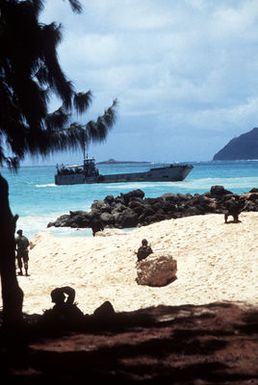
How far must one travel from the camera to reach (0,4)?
7.35 m

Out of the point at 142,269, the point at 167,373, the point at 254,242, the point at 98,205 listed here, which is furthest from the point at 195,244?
the point at 98,205

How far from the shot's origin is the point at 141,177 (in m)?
86.4

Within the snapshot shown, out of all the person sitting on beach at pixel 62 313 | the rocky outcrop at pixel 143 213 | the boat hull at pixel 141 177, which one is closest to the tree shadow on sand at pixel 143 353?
the person sitting on beach at pixel 62 313

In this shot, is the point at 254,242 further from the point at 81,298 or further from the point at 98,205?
the point at 98,205

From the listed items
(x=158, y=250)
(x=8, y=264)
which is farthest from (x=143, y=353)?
(x=158, y=250)

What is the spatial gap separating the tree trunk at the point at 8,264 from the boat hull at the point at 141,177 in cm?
6803

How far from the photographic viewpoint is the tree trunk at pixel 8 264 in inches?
276

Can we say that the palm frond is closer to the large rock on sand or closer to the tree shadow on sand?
the tree shadow on sand

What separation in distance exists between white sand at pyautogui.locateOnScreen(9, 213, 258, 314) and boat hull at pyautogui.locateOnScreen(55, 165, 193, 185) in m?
54.2

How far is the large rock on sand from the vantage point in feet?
47.4

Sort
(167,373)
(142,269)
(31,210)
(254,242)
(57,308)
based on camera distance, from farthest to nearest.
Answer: (31,210)
(254,242)
(142,269)
(57,308)
(167,373)

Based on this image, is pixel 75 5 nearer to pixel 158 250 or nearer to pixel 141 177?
pixel 158 250

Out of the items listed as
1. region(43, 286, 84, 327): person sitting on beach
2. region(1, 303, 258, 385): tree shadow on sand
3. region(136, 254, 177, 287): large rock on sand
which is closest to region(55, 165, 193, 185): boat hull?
region(136, 254, 177, 287): large rock on sand

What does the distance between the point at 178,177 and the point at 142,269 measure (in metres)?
68.5
